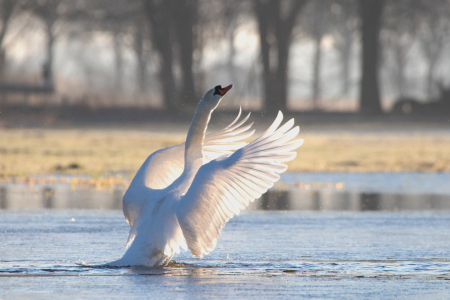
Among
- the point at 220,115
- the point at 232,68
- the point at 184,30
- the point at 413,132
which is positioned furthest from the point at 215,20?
the point at 232,68

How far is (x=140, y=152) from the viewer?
740 inches

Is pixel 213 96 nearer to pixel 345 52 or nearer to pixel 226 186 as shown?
pixel 226 186

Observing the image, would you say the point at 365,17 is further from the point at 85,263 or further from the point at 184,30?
the point at 85,263

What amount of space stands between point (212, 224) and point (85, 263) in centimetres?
111


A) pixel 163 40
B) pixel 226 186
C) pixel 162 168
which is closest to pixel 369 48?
pixel 163 40

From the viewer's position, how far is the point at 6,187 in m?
12.7

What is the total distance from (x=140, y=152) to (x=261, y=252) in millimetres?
11625

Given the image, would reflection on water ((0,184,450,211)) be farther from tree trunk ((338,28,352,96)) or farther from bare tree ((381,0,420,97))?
tree trunk ((338,28,352,96))

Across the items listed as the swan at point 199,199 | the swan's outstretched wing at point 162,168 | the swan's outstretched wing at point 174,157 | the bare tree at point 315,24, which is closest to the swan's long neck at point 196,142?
the swan at point 199,199

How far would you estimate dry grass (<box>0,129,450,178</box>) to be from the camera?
15.5 metres

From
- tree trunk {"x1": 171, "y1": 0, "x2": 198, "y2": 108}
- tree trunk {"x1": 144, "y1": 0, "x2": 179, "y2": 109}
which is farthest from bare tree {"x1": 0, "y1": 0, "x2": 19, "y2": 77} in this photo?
tree trunk {"x1": 171, "y1": 0, "x2": 198, "y2": 108}

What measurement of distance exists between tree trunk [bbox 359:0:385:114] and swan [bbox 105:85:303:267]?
1148 inches

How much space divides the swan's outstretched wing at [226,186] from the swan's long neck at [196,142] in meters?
0.35

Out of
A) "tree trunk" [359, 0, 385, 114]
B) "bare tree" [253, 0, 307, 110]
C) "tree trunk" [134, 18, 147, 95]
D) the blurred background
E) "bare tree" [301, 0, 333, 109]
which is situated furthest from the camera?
"bare tree" [301, 0, 333, 109]
